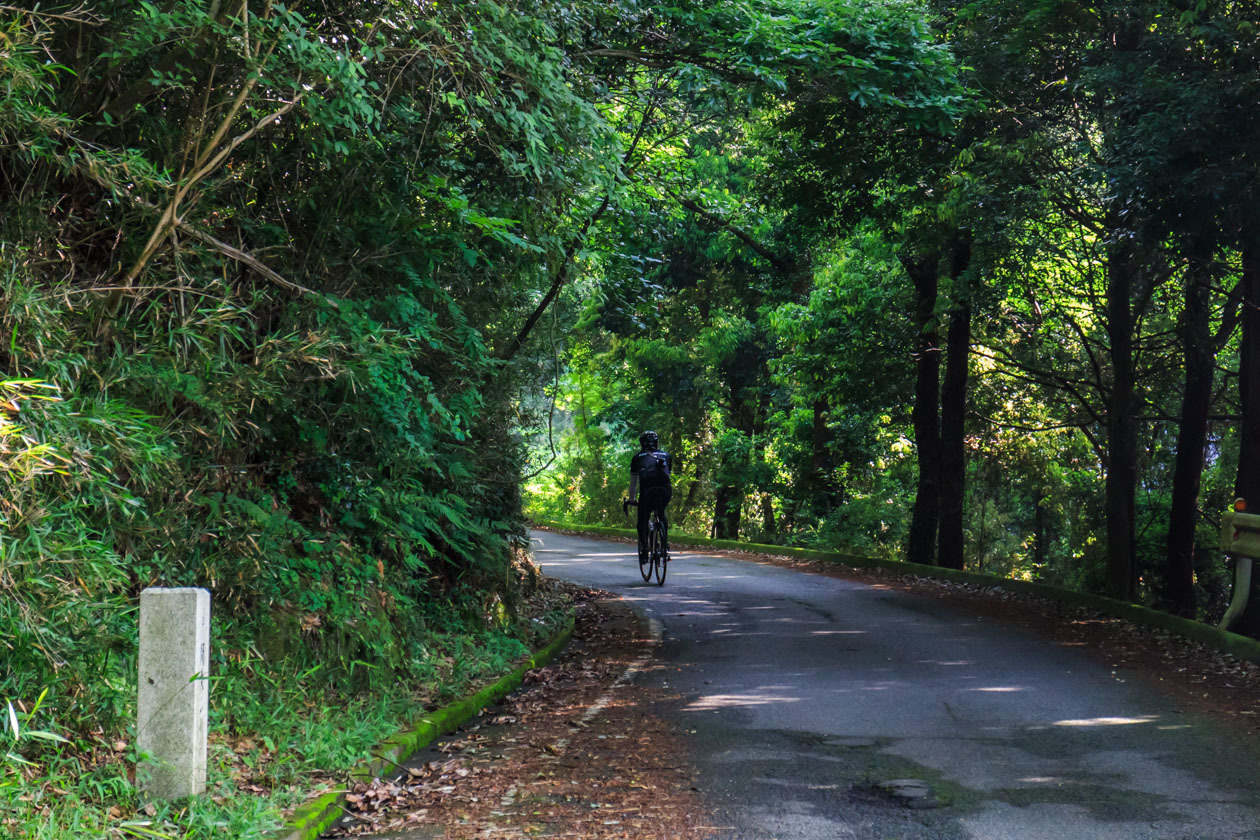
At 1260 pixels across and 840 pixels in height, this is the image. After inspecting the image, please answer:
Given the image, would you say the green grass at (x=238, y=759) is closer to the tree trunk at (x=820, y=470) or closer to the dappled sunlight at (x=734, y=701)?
the dappled sunlight at (x=734, y=701)

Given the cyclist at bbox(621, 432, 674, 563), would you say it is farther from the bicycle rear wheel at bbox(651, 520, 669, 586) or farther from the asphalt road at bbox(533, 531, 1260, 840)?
the asphalt road at bbox(533, 531, 1260, 840)

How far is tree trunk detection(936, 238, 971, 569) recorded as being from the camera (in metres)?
20.2

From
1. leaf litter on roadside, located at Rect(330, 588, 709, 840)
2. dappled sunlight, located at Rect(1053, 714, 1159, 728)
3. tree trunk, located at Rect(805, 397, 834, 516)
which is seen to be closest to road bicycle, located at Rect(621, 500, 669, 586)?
leaf litter on roadside, located at Rect(330, 588, 709, 840)

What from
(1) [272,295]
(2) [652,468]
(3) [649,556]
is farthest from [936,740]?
(3) [649,556]

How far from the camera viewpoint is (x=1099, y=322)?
22047 millimetres

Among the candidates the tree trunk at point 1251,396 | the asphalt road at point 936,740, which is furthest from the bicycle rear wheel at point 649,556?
the tree trunk at point 1251,396

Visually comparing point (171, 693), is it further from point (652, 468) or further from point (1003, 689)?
point (652, 468)

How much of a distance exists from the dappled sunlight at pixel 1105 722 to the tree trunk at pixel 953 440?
12.4 meters

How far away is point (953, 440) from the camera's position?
67.9 feet

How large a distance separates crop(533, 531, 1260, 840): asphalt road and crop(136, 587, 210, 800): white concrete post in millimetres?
2736

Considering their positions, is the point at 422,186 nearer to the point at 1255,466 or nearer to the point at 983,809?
the point at 983,809

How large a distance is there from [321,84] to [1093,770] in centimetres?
664

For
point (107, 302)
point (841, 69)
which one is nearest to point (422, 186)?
point (107, 302)

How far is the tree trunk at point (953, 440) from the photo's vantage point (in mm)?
20203
